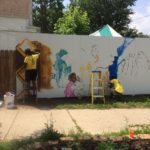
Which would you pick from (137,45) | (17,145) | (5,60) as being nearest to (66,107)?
(5,60)

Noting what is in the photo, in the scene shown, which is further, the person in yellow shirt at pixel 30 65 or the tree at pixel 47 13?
the tree at pixel 47 13

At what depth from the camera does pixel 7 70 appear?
13.6 m

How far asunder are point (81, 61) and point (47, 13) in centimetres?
4340

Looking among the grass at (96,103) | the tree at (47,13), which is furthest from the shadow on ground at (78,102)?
the tree at (47,13)

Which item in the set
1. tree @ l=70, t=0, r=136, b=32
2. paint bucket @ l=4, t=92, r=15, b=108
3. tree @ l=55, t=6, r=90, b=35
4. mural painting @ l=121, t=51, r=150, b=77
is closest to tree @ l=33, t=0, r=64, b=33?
tree @ l=70, t=0, r=136, b=32

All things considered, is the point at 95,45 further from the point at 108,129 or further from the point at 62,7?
the point at 62,7

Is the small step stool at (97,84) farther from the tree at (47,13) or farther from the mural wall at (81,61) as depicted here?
the tree at (47,13)

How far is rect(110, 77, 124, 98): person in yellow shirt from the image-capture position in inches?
558

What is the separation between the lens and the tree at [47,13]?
183 feet

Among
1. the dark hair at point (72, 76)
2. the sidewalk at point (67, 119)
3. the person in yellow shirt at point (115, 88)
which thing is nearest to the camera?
the sidewalk at point (67, 119)

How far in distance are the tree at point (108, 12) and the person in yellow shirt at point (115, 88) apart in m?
36.5

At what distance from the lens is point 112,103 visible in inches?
Result: 532

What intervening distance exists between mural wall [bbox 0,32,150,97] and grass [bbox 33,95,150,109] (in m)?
0.52

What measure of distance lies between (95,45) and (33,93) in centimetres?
279
